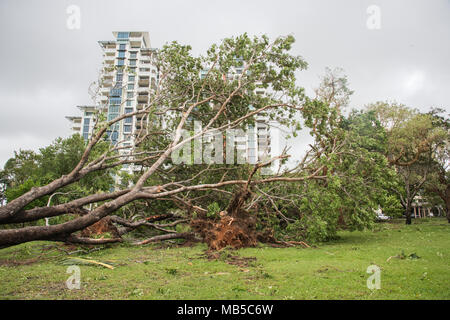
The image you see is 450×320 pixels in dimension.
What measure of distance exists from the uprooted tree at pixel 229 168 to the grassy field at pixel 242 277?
1.69 meters

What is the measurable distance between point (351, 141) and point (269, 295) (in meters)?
8.54

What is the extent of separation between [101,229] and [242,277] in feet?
22.6

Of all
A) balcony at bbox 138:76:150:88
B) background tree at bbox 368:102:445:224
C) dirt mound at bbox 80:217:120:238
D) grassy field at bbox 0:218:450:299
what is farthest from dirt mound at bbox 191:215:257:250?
balcony at bbox 138:76:150:88

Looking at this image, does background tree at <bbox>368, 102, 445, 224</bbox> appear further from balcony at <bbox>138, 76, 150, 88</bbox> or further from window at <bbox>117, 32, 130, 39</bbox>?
window at <bbox>117, 32, 130, 39</bbox>

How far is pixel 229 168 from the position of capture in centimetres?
1230

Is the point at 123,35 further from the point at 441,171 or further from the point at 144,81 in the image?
the point at 441,171

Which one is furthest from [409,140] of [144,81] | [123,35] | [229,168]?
[123,35]

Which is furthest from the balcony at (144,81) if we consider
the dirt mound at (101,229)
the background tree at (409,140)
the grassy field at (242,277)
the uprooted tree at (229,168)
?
the grassy field at (242,277)

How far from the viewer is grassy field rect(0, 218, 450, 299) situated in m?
4.45

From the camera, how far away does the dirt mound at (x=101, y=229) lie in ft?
34.1

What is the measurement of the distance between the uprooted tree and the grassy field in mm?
1689

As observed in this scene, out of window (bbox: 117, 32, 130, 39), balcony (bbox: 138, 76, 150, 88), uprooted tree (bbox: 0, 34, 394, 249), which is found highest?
window (bbox: 117, 32, 130, 39)

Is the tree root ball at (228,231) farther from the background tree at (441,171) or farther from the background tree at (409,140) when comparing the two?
the background tree at (441,171)
